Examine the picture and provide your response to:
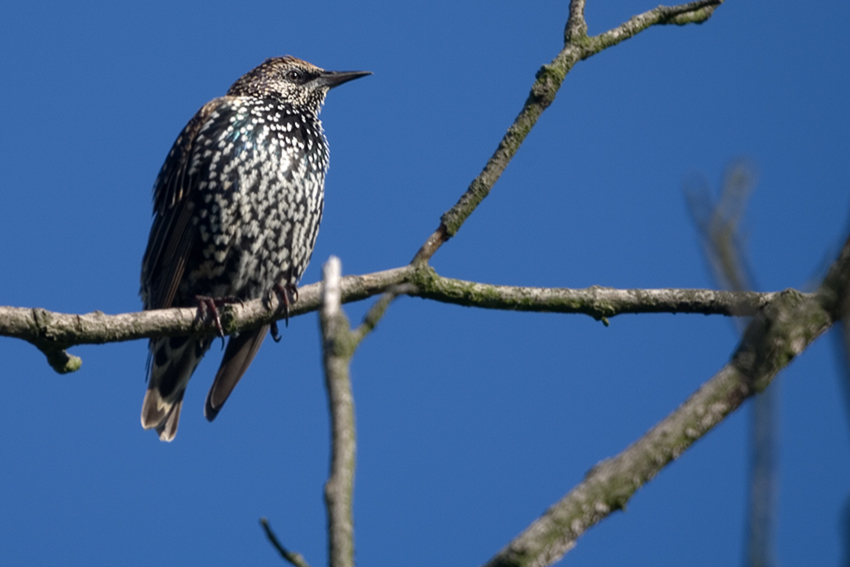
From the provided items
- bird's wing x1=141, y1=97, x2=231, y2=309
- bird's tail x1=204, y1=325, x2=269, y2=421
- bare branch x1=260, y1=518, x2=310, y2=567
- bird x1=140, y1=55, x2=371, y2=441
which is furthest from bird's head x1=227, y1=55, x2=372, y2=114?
bare branch x1=260, y1=518, x2=310, y2=567

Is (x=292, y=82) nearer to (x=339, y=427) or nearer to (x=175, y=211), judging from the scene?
(x=175, y=211)

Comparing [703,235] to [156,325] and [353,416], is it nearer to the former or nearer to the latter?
[353,416]

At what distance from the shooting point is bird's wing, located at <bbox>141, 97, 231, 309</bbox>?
18.7 ft

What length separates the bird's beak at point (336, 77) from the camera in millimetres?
6914

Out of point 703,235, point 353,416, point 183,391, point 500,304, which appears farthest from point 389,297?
point 183,391

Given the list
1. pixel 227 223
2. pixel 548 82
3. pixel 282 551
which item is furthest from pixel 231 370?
pixel 282 551

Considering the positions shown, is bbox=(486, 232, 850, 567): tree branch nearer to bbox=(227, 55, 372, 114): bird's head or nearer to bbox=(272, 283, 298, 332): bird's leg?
bbox=(272, 283, 298, 332): bird's leg

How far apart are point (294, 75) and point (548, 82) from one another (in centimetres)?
305

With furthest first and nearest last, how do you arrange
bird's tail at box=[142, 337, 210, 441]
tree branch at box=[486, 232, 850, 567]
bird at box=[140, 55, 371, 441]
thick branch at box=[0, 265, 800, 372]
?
1. bird's tail at box=[142, 337, 210, 441]
2. bird at box=[140, 55, 371, 441]
3. thick branch at box=[0, 265, 800, 372]
4. tree branch at box=[486, 232, 850, 567]

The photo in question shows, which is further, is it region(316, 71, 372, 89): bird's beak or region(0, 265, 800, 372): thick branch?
region(316, 71, 372, 89): bird's beak

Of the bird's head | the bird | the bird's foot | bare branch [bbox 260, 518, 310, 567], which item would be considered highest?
the bird's head

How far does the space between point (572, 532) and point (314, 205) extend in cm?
421

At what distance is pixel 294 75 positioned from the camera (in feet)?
22.4

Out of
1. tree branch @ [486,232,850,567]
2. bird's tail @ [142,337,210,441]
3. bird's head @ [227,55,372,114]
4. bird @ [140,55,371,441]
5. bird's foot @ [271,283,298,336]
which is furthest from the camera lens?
bird's head @ [227,55,372,114]
